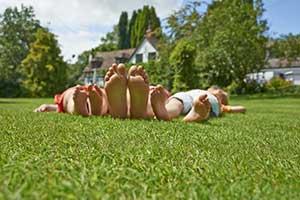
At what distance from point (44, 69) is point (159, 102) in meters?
24.2

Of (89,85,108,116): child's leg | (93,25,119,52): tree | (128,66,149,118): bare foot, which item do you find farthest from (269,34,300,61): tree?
(93,25,119,52): tree

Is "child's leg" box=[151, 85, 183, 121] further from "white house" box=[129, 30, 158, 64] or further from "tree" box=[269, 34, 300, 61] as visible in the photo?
"white house" box=[129, 30, 158, 64]

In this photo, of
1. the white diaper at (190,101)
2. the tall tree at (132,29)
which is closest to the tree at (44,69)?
the white diaper at (190,101)

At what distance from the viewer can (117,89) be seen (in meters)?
4.07

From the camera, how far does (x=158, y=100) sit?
427 cm

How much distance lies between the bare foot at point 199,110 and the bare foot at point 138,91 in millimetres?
468

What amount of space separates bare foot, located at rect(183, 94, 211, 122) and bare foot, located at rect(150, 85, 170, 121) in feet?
0.79

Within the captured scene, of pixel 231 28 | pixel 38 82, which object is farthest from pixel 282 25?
pixel 38 82

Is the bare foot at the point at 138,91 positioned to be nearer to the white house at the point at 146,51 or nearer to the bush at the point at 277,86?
the bush at the point at 277,86

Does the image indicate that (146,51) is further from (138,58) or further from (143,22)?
(143,22)

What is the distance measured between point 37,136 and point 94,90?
1.82 m

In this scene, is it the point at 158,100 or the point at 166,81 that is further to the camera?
the point at 166,81

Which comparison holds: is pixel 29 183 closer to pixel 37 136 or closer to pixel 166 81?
pixel 37 136

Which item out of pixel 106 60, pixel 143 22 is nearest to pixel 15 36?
Answer: pixel 106 60
